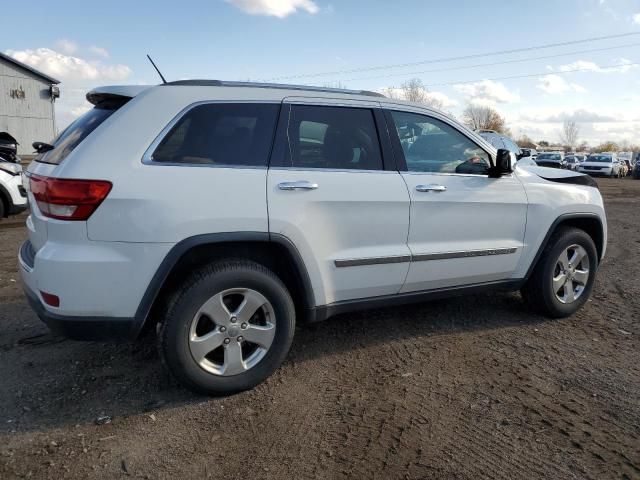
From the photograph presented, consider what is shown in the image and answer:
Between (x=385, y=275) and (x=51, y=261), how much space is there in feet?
6.79

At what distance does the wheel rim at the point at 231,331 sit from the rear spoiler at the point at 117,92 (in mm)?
1313

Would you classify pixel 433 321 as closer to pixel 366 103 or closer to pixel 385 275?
pixel 385 275

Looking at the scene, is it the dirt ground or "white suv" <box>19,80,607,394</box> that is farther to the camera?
"white suv" <box>19,80,607,394</box>

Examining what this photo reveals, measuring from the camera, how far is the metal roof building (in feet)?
98.7

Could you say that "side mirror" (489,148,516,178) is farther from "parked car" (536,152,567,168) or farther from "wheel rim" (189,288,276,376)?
"parked car" (536,152,567,168)

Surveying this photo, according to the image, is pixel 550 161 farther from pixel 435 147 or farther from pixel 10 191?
pixel 435 147

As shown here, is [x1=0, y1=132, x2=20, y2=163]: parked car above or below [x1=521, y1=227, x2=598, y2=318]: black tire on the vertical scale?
above

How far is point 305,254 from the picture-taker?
122 inches

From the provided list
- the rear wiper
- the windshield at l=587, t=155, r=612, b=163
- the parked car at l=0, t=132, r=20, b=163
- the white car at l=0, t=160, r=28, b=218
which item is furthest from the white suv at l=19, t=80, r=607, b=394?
the windshield at l=587, t=155, r=612, b=163

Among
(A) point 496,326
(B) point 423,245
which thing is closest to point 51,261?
(B) point 423,245

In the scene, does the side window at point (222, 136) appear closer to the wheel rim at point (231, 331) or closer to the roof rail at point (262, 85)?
the roof rail at point (262, 85)

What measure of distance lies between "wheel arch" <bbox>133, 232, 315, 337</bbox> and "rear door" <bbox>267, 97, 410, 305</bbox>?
0.23 ft

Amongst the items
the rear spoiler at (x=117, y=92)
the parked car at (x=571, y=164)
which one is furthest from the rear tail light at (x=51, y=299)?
the parked car at (x=571, y=164)

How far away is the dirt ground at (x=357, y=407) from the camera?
8.04ft
